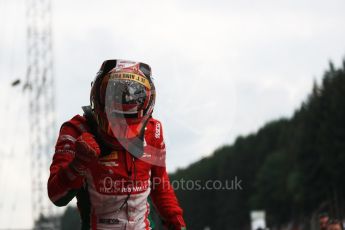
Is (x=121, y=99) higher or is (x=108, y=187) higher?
(x=121, y=99)

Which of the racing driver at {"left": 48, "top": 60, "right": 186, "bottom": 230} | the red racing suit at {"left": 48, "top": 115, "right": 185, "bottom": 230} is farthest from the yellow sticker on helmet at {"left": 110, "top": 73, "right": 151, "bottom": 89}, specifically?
the red racing suit at {"left": 48, "top": 115, "right": 185, "bottom": 230}

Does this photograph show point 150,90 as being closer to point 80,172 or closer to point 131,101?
point 131,101

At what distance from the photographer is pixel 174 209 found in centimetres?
660

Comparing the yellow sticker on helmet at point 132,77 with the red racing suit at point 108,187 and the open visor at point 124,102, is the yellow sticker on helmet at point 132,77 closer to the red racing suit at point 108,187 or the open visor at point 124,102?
the open visor at point 124,102

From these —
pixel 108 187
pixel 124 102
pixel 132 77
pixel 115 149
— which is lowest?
pixel 108 187

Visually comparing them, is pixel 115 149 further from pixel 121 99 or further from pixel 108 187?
pixel 121 99

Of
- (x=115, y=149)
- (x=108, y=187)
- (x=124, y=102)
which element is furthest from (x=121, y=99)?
(x=108, y=187)

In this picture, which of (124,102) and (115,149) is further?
(115,149)

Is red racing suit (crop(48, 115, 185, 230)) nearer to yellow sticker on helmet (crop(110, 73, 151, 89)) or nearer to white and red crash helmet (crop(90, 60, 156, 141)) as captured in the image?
white and red crash helmet (crop(90, 60, 156, 141))

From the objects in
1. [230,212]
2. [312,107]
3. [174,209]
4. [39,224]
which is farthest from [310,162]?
[174,209]

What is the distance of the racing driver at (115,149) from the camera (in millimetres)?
6137

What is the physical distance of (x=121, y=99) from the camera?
613 cm

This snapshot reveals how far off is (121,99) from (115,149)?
1.35 feet

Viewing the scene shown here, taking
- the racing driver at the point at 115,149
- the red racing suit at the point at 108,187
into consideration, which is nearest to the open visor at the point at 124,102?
the racing driver at the point at 115,149
